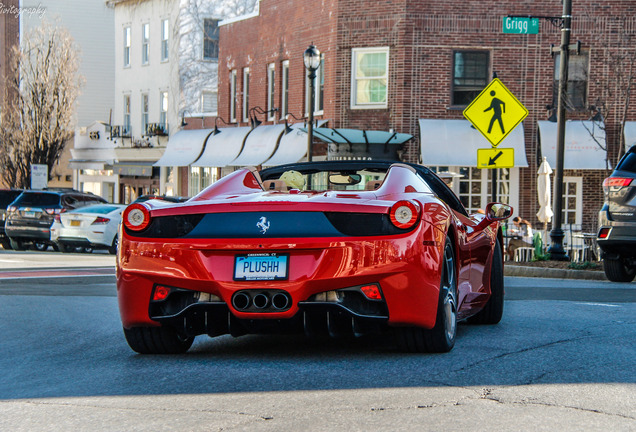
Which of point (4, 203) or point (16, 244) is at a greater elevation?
point (4, 203)

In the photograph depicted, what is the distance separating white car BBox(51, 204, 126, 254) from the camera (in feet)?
84.7

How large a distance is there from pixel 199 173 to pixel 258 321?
35126 millimetres

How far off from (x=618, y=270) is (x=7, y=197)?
64.6 ft

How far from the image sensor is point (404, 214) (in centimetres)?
614

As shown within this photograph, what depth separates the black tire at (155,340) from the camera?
21.8 feet

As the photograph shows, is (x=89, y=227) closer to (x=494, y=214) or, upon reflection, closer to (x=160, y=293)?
(x=494, y=214)

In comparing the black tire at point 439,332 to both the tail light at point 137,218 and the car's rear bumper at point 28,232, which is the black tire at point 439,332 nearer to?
the tail light at point 137,218

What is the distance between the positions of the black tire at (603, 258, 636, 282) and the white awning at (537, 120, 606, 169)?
515 inches

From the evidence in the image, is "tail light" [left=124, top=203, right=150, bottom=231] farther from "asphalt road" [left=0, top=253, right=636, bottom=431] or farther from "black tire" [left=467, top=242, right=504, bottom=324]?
"black tire" [left=467, top=242, right=504, bottom=324]

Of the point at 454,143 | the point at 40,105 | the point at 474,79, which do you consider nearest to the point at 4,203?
the point at 454,143

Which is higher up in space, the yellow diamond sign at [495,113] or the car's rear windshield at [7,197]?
the yellow diamond sign at [495,113]

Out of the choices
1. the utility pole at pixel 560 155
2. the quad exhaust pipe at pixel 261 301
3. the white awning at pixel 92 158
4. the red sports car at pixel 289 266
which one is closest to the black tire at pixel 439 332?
the red sports car at pixel 289 266

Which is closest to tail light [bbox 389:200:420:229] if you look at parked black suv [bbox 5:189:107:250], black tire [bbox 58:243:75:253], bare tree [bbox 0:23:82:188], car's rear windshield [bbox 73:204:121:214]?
car's rear windshield [bbox 73:204:121:214]

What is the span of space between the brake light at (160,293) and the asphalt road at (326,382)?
40cm
